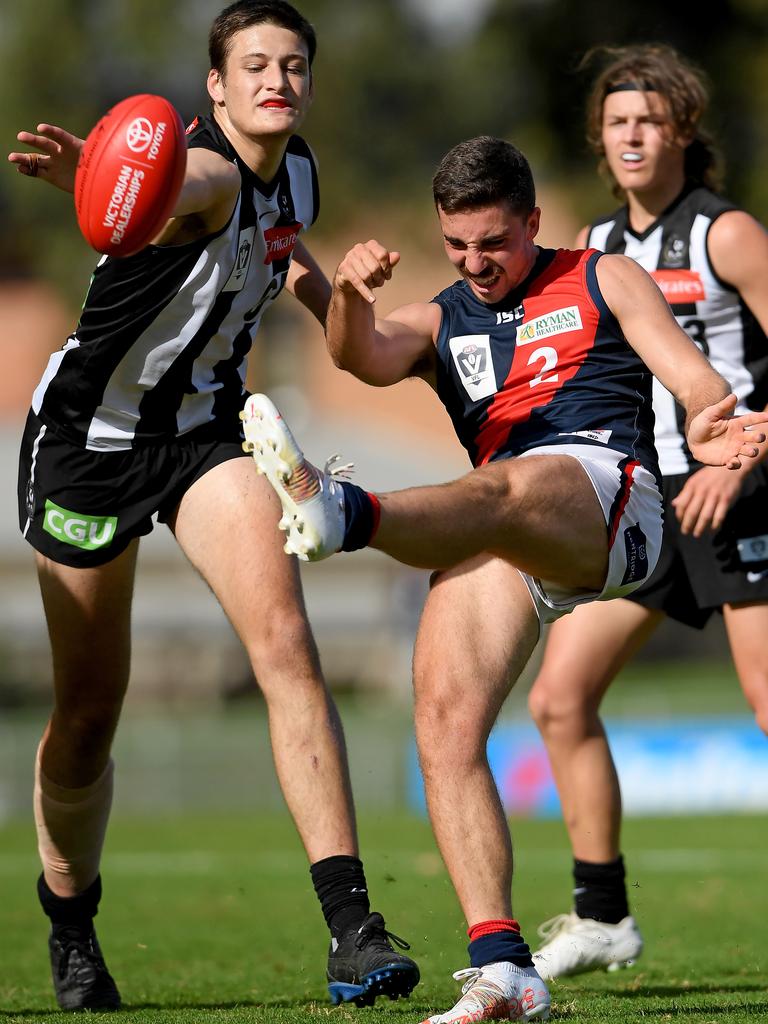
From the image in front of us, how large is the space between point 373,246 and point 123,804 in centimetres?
1311

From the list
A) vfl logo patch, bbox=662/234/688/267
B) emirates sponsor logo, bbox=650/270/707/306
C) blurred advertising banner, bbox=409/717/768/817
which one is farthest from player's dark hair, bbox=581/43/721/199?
blurred advertising banner, bbox=409/717/768/817

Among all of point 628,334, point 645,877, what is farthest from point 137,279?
point 645,877

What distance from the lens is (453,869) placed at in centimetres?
411

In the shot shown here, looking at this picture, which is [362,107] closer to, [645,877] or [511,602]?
[645,877]

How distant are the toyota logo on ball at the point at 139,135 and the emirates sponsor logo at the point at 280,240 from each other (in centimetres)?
71

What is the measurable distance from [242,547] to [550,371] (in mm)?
1040

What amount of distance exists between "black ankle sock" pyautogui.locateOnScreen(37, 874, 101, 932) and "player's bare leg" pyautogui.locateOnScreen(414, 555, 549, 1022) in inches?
61.7

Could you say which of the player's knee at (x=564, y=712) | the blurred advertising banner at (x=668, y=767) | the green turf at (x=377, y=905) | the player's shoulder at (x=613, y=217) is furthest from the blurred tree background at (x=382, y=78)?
the player's knee at (x=564, y=712)

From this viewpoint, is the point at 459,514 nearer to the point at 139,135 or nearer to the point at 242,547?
the point at 242,547

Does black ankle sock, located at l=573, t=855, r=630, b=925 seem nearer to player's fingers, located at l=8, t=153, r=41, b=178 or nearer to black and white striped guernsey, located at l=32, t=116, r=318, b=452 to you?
black and white striped guernsey, located at l=32, t=116, r=318, b=452

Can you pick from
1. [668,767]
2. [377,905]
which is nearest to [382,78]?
[668,767]

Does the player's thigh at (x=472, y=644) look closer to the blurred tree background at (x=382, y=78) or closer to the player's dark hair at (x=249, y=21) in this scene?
the player's dark hair at (x=249, y=21)

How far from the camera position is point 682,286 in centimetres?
568

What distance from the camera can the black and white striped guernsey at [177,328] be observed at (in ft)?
15.3
